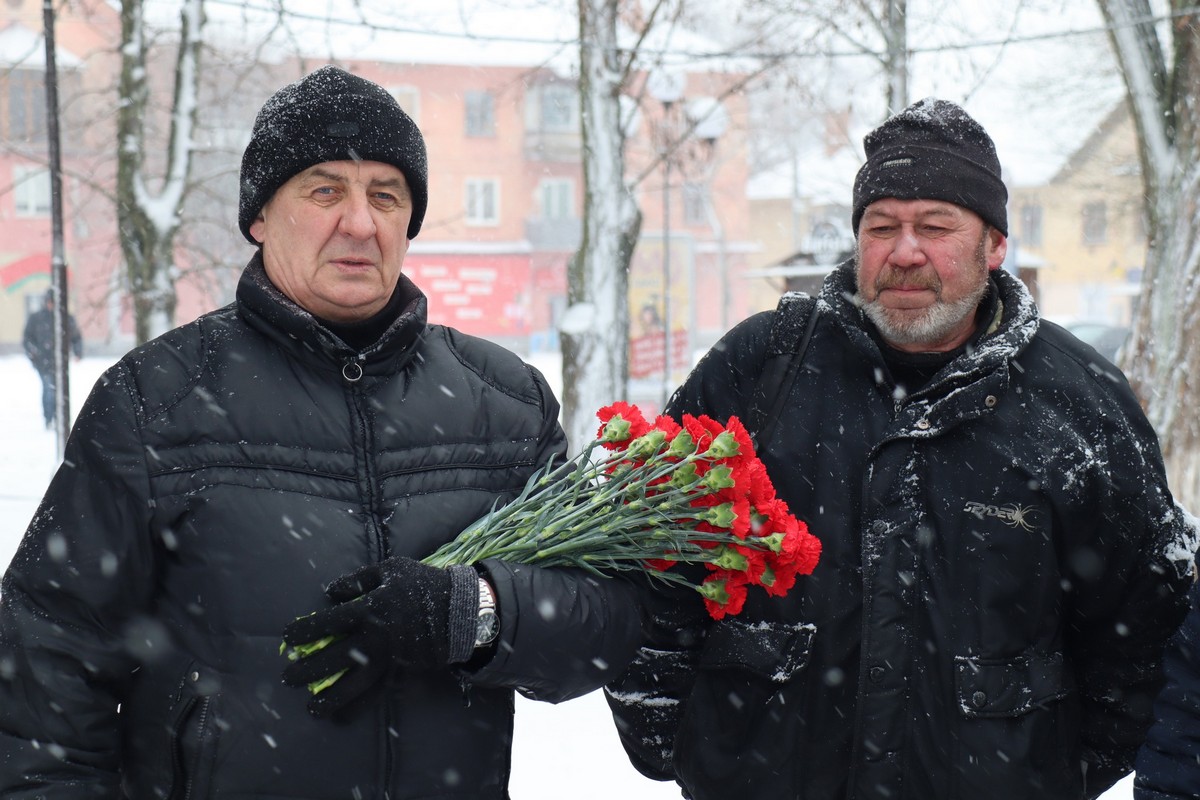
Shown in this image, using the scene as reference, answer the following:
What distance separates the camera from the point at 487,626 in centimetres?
193

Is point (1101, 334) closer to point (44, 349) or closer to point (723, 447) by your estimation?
point (44, 349)

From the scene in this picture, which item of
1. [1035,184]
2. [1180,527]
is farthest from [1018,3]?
[1035,184]

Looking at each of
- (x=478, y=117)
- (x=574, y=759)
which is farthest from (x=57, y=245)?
(x=478, y=117)

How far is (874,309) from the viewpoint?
2.57m

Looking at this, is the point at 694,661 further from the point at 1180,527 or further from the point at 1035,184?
the point at 1035,184

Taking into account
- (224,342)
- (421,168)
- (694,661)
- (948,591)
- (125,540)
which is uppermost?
(421,168)

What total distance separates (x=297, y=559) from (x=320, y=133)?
770mm

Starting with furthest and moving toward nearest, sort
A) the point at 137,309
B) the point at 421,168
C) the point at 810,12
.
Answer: the point at 810,12, the point at 137,309, the point at 421,168

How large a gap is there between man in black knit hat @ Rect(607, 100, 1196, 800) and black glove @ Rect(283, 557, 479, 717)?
0.69 metres

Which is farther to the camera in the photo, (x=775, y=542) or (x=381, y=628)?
(x=775, y=542)

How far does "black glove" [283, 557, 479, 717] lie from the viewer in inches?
72.5

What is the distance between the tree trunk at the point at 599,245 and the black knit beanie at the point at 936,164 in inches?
251

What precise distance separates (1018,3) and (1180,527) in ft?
27.4

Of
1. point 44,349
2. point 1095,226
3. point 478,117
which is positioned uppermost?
point 478,117
